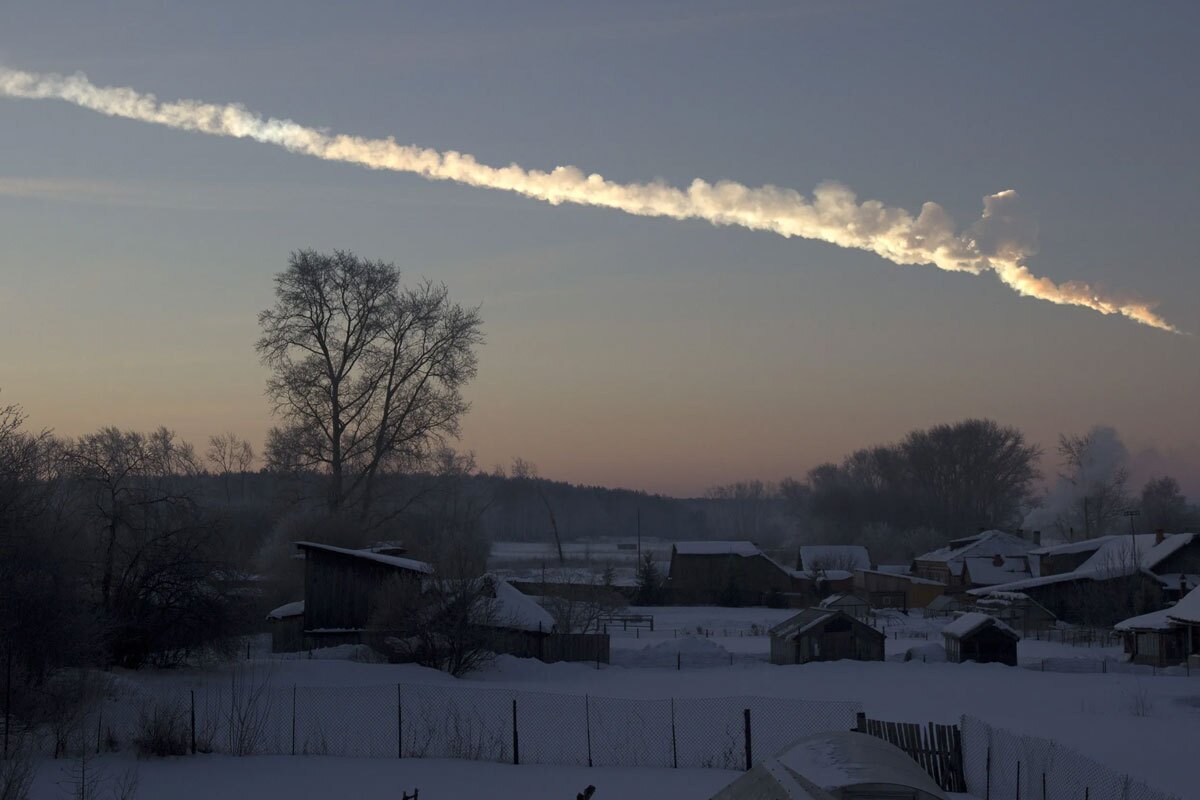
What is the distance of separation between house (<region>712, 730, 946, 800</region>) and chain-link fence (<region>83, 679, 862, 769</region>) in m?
4.93

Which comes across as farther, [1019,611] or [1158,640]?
[1019,611]

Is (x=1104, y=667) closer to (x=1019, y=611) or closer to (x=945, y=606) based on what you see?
(x=1019, y=611)

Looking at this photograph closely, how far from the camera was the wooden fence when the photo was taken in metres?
18.6

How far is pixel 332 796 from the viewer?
16953 millimetres

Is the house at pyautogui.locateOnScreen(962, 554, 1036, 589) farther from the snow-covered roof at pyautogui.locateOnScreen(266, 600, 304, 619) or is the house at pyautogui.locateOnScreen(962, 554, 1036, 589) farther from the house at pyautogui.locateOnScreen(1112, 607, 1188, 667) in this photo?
the snow-covered roof at pyautogui.locateOnScreen(266, 600, 304, 619)

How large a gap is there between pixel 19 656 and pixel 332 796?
791 centimetres

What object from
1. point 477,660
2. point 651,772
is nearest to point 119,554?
point 477,660

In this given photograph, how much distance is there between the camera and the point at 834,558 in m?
98.1

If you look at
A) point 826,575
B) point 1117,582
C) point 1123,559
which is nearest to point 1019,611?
point 1117,582

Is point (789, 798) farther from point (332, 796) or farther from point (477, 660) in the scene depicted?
point (477, 660)

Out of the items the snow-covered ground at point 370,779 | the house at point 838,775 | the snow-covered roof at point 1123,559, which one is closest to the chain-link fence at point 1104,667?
the snow-covered roof at point 1123,559

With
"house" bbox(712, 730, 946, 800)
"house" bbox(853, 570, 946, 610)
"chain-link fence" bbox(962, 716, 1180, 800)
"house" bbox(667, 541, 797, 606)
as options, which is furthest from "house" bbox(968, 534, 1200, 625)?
"house" bbox(712, 730, 946, 800)

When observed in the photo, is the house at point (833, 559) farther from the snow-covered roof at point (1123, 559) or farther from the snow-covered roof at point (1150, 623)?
the snow-covered roof at point (1150, 623)

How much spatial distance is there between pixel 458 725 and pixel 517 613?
15.8 m
